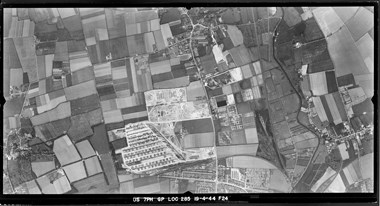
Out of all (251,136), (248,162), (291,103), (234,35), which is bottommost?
(248,162)

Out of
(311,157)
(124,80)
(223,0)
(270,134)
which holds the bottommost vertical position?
(311,157)

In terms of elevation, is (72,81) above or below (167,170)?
above

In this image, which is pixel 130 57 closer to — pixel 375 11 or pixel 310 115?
pixel 310 115

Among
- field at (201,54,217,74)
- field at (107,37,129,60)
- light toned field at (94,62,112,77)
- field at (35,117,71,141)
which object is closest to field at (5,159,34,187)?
field at (35,117,71,141)

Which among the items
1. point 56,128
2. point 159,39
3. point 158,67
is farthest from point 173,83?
point 56,128

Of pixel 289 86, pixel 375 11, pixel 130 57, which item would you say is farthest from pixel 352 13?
pixel 130 57

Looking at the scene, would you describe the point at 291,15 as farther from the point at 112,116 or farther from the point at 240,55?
the point at 112,116
